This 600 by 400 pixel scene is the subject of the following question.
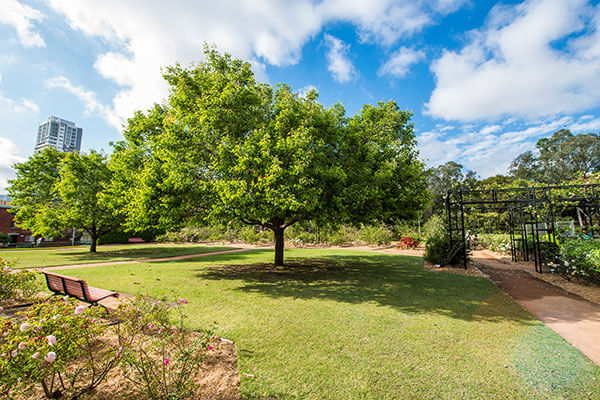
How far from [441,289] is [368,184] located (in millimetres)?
3944

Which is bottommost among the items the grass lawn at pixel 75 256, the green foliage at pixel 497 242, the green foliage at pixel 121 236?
the grass lawn at pixel 75 256

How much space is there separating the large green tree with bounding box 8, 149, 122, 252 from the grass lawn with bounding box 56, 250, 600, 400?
1177 cm

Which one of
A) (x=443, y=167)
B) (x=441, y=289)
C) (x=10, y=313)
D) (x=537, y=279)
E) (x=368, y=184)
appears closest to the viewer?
(x=10, y=313)

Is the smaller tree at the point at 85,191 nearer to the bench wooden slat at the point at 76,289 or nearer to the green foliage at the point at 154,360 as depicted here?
the bench wooden slat at the point at 76,289

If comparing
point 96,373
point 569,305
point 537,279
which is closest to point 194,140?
point 96,373

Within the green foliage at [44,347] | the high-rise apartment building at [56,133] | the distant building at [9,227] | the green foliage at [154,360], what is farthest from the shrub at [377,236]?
the high-rise apartment building at [56,133]

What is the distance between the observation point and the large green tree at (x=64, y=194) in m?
17.7

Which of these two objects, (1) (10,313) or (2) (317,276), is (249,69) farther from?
(1) (10,313)

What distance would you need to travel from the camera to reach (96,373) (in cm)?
327

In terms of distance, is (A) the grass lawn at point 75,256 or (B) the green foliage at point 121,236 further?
(B) the green foliage at point 121,236

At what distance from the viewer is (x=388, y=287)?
835 cm

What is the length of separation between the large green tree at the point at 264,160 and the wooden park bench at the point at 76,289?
10.0 ft

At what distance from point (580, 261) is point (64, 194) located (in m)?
26.3

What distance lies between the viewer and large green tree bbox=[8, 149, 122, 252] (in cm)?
1767
